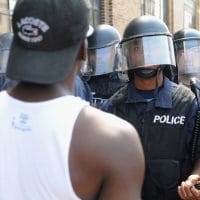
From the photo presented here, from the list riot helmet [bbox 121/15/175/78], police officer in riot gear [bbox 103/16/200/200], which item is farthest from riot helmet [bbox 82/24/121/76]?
police officer in riot gear [bbox 103/16/200/200]

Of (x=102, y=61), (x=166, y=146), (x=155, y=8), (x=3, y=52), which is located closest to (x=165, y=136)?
(x=166, y=146)

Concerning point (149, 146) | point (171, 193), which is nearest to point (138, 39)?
point (149, 146)

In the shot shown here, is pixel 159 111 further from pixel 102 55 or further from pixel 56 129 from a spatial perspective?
pixel 102 55

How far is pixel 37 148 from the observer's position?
133 cm

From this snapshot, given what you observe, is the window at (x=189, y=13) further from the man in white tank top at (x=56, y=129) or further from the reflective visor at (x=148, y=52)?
the man in white tank top at (x=56, y=129)

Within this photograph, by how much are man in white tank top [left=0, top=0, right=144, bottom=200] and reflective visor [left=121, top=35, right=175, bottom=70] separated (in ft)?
5.18

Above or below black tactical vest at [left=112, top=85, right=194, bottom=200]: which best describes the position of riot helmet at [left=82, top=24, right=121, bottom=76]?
above

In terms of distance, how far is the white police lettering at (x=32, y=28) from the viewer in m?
1.33

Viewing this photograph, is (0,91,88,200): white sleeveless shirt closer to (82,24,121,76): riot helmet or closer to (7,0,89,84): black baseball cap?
(7,0,89,84): black baseball cap

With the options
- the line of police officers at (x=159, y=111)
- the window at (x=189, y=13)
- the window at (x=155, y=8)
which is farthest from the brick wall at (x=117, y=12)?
the window at (x=189, y=13)

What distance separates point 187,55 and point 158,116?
1.50 m

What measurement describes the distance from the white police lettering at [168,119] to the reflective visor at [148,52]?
362 mm

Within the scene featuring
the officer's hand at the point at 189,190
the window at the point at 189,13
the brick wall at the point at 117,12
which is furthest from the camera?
the window at the point at 189,13

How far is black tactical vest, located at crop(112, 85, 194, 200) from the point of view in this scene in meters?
2.67
